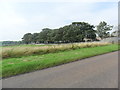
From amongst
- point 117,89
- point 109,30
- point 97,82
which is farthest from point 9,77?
point 109,30

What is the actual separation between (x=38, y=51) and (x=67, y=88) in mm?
8310

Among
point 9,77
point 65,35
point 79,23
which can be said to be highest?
point 79,23

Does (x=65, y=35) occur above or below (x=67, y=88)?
above

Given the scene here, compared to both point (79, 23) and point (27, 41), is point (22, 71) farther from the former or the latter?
point (27, 41)

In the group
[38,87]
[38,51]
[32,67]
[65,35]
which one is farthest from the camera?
[65,35]

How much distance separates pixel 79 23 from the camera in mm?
56281

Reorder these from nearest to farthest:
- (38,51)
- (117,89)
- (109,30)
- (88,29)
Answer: (117,89) → (38,51) → (88,29) → (109,30)

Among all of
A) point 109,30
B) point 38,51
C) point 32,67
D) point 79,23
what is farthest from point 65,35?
point 32,67

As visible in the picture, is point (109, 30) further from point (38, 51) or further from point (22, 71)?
point (22, 71)

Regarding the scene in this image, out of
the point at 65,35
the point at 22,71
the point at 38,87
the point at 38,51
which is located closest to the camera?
the point at 38,87

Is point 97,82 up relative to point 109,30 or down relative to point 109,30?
down

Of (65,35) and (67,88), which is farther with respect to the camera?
(65,35)

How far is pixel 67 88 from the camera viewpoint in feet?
12.2

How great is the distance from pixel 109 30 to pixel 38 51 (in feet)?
185
